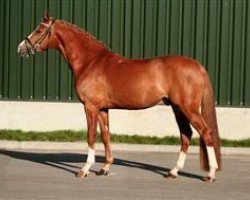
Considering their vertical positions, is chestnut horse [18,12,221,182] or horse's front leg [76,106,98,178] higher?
chestnut horse [18,12,221,182]

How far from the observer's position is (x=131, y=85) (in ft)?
36.1

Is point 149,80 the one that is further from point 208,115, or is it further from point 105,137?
point 105,137

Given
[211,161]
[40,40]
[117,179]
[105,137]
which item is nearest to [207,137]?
[211,161]

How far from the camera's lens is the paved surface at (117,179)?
978 cm

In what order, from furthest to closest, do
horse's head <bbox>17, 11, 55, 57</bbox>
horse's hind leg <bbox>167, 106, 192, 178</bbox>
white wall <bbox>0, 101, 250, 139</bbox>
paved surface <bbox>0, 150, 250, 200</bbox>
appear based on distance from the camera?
white wall <bbox>0, 101, 250, 139</bbox>, horse's head <bbox>17, 11, 55, 57</bbox>, horse's hind leg <bbox>167, 106, 192, 178</bbox>, paved surface <bbox>0, 150, 250, 200</bbox>

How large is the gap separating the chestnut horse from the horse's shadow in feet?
2.35

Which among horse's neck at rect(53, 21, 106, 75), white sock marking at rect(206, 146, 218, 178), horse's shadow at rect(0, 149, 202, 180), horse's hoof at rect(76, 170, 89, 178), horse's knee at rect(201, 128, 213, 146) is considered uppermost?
horse's neck at rect(53, 21, 106, 75)

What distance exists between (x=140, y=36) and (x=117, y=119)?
1.95 meters

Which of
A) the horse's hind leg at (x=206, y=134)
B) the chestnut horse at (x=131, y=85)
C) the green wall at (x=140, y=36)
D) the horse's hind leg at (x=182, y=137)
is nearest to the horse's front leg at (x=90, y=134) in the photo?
the chestnut horse at (x=131, y=85)

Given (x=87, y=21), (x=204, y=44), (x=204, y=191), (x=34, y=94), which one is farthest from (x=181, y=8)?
(x=204, y=191)

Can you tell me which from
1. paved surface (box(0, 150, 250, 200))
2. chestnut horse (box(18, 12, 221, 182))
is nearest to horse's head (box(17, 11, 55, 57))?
chestnut horse (box(18, 12, 221, 182))

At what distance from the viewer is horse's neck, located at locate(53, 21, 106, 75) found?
1142cm

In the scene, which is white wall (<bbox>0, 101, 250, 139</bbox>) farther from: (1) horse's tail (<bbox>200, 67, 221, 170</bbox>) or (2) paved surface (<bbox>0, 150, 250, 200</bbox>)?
(1) horse's tail (<bbox>200, 67, 221, 170</bbox>)

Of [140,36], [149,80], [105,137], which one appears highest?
[140,36]
